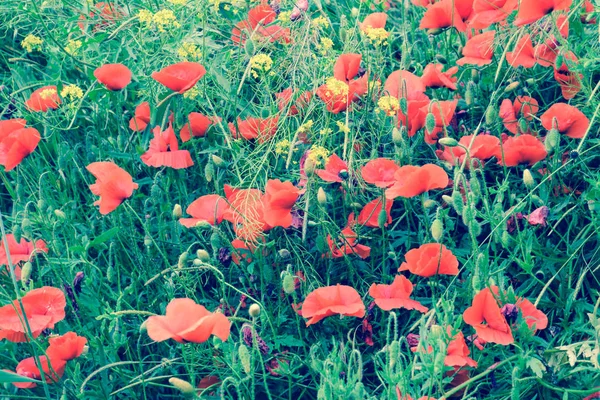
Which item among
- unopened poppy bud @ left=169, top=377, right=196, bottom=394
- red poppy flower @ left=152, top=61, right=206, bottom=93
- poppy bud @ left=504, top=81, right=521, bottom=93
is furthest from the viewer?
poppy bud @ left=504, top=81, right=521, bottom=93

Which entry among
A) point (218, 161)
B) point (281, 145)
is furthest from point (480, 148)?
point (218, 161)

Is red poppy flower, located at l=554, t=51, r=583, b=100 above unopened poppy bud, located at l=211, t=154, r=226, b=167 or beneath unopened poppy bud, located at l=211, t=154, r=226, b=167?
above

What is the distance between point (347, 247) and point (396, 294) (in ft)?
0.71

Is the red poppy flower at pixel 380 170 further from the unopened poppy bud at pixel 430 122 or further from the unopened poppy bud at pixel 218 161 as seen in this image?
the unopened poppy bud at pixel 218 161

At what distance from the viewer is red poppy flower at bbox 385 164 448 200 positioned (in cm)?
139

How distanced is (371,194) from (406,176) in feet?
1.02

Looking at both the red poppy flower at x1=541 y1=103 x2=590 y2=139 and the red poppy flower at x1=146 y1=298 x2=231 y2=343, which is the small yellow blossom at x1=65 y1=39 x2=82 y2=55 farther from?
the red poppy flower at x1=541 y1=103 x2=590 y2=139

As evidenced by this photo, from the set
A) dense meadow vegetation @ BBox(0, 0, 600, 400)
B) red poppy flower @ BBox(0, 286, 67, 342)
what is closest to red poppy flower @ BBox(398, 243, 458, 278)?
dense meadow vegetation @ BBox(0, 0, 600, 400)

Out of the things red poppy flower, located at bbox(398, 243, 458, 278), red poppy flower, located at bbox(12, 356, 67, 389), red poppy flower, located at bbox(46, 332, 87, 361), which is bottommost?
red poppy flower, located at bbox(12, 356, 67, 389)

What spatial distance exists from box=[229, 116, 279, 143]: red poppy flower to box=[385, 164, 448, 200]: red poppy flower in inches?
15.3

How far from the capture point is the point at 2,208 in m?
1.98

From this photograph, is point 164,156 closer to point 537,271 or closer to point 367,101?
point 367,101

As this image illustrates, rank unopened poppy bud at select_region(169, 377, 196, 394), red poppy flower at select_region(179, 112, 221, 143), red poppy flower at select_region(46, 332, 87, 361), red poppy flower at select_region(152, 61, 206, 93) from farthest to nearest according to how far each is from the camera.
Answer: red poppy flower at select_region(179, 112, 221, 143) < red poppy flower at select_region(152, 61, 206, 93) < red poppy flower at select_region(46, 332, 87, 361) < unopened poppy bud at select_region(169, 377, 196, 394)

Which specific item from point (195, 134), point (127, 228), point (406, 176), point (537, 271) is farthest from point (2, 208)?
point (537, 271)
